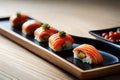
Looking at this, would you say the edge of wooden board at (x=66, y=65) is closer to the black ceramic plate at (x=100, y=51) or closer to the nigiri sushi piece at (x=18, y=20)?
the black ceramic plate at (x=100, y=51)

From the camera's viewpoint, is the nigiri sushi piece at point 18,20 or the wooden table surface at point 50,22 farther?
the nigiri sushi piece at point 18,20

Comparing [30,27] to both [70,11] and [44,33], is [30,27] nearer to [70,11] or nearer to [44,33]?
[44,33]

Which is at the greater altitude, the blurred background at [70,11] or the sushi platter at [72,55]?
the sushi platter at [72,55]

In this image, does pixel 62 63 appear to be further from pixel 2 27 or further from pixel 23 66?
pixel 2 27

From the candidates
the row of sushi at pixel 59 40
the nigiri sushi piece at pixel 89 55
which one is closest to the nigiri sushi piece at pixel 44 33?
the row of sushi at pixel 59 40

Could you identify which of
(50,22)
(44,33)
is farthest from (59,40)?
(50,22)

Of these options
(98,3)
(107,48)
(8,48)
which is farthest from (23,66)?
(98,3)
